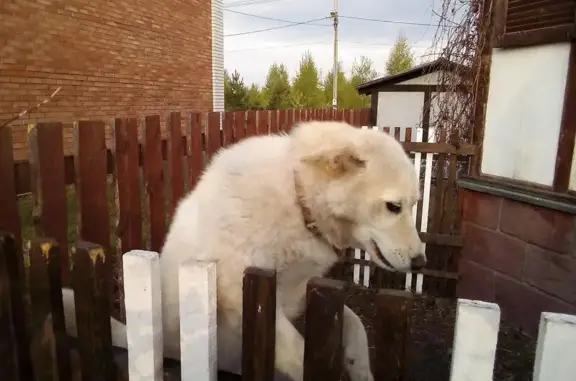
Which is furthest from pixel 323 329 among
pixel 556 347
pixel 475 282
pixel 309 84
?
pixel 309 84

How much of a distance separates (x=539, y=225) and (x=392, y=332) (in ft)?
8.85

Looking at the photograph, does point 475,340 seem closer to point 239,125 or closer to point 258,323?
point 258,323

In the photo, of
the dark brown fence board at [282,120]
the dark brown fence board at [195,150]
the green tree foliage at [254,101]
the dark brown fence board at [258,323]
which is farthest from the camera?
the green tree foliage at [254,101]

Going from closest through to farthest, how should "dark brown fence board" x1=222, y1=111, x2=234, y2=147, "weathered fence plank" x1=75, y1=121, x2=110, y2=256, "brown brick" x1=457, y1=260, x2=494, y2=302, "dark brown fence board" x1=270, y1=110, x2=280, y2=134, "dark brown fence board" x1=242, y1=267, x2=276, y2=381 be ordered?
"dark brown fence board" x1=242, y1=267, x2=276, y2=381 → "weathered fence plank" x1=75, y1=121, x2=110, y2=256 → "brown brick" x1=457, y1=260, x2=494, y2=302 → "dark brown fence board" x1=222, y1=111, x2=234, y2=147 → "dark brown fence board" x1=270, y1=110, x2=280, y2=134

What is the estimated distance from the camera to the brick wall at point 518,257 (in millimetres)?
3207

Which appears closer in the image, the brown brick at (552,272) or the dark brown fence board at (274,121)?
the brown brick at (552,272)

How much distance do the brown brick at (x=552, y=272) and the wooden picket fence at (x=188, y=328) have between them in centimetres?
244

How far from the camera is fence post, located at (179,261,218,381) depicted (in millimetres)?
1370

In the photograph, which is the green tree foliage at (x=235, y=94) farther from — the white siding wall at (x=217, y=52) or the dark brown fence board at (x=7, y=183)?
the dark brown fence board at (x=7, y=183)

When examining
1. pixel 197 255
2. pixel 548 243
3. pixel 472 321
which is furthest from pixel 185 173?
pixel 472 321

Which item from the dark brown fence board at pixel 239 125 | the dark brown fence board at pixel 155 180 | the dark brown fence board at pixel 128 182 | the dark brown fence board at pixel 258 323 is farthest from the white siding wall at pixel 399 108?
the dark brown fence board at pixel 258 323

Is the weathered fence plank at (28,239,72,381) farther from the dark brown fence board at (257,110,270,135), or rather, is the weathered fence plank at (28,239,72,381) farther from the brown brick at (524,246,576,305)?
the dark brown fence board at (257,110,270,135)

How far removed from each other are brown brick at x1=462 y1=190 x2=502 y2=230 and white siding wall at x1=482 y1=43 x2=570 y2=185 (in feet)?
0.79

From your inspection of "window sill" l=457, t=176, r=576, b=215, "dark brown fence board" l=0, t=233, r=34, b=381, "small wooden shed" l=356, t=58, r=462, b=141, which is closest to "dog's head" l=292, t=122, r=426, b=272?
"dark brown fence board" l=0, t=233, r=34, b=381
